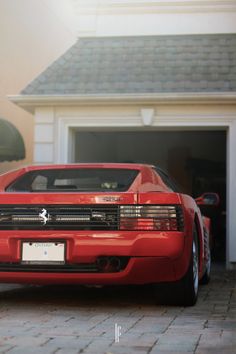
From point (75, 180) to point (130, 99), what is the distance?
136 inches

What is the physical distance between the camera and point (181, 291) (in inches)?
207

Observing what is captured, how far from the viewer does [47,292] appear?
6.34 m

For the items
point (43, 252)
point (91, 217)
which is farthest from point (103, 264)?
point (43, 252)

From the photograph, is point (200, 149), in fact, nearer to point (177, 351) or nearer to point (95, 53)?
point (95, 53)

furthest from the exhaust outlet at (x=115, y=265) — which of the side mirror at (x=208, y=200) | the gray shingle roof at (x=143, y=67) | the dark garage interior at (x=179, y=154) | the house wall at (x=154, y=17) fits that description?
the dark garage interior at (x=179, y=154)

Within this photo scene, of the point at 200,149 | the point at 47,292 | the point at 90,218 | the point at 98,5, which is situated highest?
the point at 98,5

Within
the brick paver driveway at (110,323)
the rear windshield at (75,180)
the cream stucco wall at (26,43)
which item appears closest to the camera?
the brick paver driveway at (110,323)

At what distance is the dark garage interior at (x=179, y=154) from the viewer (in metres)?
13.3

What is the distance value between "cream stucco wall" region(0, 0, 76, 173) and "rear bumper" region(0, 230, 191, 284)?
875 centimetres

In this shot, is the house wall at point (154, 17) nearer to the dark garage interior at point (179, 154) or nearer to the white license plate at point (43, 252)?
the dark garage interior at point (179, 154)

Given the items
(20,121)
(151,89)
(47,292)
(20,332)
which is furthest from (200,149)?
(20,332)

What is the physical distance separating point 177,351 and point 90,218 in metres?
1.71

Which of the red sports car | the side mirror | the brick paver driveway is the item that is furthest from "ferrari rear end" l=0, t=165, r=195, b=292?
the side mirror

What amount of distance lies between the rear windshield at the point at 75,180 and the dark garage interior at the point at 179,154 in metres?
6.40
